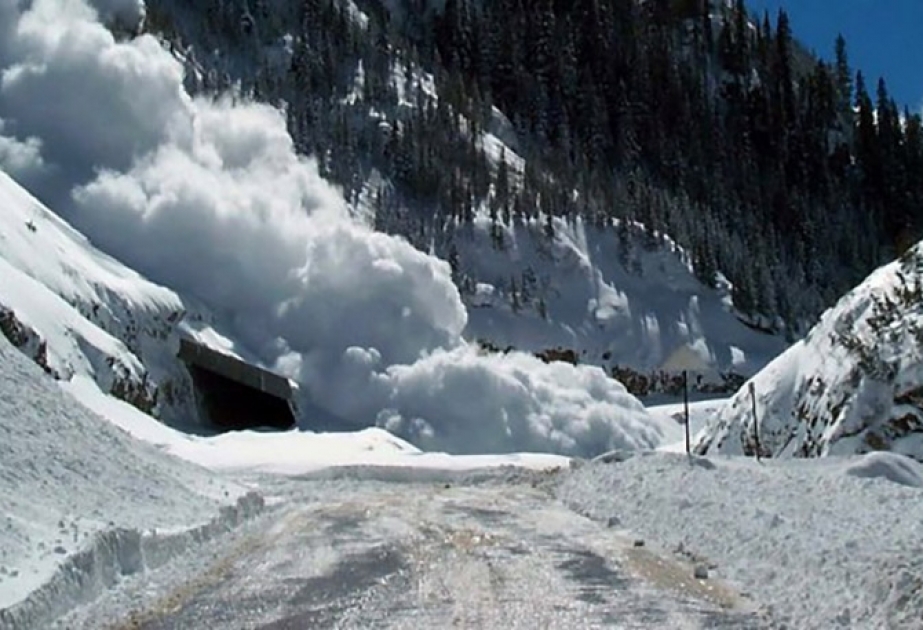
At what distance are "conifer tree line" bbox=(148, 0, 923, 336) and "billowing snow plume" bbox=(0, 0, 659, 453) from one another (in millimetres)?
9504

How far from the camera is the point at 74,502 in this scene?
571 inches

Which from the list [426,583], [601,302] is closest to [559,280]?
[601,302]

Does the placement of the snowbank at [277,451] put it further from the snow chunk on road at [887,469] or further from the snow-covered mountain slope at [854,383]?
the snow chunk on road at [887,469]

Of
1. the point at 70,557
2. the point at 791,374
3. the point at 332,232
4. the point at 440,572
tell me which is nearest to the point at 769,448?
the point at 791,374

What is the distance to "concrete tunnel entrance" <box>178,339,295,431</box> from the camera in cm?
4234

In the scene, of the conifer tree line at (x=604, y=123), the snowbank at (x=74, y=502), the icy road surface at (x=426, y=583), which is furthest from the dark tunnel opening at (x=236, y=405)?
the icy road surface at (x=426, y=583)

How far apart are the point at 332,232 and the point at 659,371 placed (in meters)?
18.8

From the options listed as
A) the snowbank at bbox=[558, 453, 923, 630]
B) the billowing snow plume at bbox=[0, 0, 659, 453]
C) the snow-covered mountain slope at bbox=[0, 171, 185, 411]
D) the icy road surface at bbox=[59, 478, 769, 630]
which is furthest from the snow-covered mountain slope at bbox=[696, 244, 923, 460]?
the snow-covered mountain slope at bbox=[0, 171, 185, 411]

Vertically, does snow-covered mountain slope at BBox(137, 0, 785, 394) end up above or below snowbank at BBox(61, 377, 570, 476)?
→ above

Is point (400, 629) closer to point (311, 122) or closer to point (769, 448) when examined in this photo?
point (769, 448)

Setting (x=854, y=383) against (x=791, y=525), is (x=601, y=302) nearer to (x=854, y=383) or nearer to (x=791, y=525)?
(x=854, y=383)

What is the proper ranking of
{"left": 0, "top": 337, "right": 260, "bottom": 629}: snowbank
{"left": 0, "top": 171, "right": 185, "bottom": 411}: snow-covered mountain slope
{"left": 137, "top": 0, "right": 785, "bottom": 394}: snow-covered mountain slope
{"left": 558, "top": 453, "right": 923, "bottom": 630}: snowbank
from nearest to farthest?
{"left": 558, "top": 453, "right": 923, "bottom": 630}: snowbank → {"left": 0, "top": 337, "right": 260, "bottom": 629}: snowbank → {"left": 0, "top": 171, "right": 185, "bottom": 411}: snow-covered mountain slope → {"left": 137, "top": 0, "right": 785, "bottom": 394}: snow-covered mountain slope

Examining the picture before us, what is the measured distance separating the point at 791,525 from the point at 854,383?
12.8m

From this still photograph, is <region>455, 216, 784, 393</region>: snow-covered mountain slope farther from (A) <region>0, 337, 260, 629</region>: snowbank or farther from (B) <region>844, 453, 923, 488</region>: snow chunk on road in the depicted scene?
(A) <region>0, 337, 260, 629</region>: snowbank
